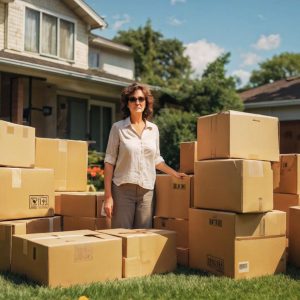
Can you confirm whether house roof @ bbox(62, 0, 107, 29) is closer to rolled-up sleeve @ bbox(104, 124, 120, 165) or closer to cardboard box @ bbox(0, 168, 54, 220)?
cardboard box @ bbox(0, 168, 54, 220)

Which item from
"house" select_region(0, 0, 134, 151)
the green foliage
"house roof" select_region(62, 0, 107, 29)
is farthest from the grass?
"house roof" select_region(62, 0, 107, 29)

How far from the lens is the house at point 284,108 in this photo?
14.6m

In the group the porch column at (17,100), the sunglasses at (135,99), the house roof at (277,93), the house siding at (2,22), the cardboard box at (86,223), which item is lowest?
the cardboard box at (86,223)

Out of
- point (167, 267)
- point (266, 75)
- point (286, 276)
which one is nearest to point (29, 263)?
point (167, 267)

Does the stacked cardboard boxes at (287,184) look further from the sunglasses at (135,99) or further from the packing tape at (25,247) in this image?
the packing tape at (25,247)

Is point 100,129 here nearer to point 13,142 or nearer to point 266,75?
point 13,142

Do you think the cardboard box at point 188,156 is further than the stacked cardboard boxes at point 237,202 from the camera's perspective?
Yes

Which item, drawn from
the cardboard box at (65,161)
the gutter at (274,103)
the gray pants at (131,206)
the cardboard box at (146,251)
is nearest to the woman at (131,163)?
the gray pants at (131,206)

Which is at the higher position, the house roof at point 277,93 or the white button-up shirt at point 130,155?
the house roof at point 277,93

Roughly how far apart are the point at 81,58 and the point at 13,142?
32.7 ft

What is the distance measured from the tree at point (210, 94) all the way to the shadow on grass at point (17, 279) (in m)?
9.74

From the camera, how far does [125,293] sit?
3471mm

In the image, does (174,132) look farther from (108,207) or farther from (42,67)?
(108,207)

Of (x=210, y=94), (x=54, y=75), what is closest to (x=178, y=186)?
(x=54, y=75)
